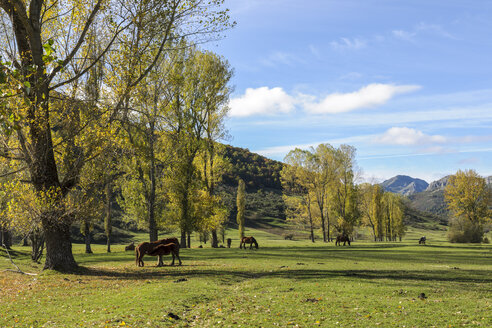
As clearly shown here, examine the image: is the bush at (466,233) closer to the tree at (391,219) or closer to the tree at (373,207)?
the tree at (373,207)

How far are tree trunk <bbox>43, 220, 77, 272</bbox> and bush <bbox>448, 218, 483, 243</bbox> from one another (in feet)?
210

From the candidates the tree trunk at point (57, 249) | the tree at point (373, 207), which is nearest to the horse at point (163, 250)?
the tree trunk at point (57, 249)

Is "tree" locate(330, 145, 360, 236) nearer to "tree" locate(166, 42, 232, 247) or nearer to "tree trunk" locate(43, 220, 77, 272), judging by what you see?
"tree" locate(166, 42, 232, 247)

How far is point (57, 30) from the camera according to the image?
68.1 feet

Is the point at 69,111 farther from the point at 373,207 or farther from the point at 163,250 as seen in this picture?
the point at 373,207

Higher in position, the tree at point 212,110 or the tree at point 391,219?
the tree at point 212,110

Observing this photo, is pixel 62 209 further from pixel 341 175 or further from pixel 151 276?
pixel 341 175

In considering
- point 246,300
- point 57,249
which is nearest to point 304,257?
point 246,300

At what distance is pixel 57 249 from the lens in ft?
60.2

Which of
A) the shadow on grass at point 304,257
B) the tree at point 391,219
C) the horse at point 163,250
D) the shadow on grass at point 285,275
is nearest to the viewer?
the shadow on grass at point 285,275

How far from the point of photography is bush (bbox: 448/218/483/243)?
6075cm

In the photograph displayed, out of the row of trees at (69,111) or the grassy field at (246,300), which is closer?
the grassy field at (246,300)

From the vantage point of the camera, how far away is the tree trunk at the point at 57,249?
18.1 m

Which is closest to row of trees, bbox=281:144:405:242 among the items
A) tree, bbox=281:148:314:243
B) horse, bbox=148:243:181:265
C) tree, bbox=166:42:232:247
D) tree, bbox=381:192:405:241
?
tree, bbox=281:148:314:243
